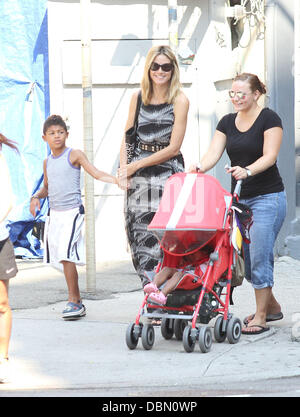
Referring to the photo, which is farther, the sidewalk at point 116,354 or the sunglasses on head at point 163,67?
the sunglasses on head at point 163,67

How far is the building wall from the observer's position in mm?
10602

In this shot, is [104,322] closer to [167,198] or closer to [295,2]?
[167,198]

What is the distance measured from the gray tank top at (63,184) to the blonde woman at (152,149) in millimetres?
488

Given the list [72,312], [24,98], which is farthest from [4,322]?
[24,98]

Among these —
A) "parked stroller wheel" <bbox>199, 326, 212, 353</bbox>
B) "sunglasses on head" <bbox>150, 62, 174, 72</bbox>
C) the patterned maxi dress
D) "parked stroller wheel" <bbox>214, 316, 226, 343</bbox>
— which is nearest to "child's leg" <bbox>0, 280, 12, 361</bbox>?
"parked stroller wheel" <bbox>199, 326, 212, 353</bbox>

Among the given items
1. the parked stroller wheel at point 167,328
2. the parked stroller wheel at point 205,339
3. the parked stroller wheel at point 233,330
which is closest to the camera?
the parked stroller wheel at point 205,339

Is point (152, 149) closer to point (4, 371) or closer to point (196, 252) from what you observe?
point (196, 252)

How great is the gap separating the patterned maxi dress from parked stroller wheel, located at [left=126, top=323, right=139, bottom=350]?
0.86 metres

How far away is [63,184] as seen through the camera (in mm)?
7383

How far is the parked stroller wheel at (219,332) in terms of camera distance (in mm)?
6352

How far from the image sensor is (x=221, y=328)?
638 cm

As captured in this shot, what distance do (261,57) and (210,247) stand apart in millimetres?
4629

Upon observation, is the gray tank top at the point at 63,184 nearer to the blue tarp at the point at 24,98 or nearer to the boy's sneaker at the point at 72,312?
the boy's sneaker at the point at 72,312

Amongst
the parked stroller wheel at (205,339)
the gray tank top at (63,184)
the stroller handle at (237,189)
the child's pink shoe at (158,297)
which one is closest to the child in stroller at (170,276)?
the child's pink shoe at (158,297)
